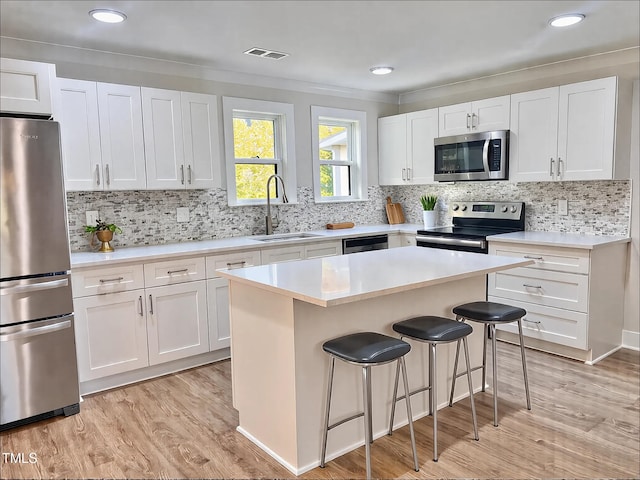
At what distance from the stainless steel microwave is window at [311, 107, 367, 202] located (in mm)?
899

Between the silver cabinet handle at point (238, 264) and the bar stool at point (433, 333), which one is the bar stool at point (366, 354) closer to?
the bar stool at point (433, 333)

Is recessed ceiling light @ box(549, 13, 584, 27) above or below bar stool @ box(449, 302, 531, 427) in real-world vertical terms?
above

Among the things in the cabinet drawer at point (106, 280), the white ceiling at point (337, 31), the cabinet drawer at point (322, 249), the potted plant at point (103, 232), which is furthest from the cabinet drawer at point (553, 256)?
the potted plant at point (103, 232)

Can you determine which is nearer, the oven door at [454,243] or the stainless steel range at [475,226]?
the oven door at [454,243]

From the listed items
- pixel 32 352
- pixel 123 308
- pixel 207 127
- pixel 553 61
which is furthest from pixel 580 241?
pixel 32 352

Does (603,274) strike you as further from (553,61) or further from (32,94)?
(32,94)

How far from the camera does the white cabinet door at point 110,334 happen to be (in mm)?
3078

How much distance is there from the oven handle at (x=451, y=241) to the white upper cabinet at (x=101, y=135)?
2.56 meters

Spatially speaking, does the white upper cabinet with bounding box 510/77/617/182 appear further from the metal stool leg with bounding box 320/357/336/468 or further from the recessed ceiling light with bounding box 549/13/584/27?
the metal stool leg with bounding box 320/357/336/468

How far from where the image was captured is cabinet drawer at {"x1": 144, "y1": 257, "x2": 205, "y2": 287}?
332cm

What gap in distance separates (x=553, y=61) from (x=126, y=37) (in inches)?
134

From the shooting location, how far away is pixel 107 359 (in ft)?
10.5

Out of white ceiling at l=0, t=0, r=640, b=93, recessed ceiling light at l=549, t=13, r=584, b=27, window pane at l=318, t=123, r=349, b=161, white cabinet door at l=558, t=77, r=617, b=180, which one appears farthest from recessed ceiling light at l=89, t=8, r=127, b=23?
white cabinet door at l=558, t=77, r=617, b=180

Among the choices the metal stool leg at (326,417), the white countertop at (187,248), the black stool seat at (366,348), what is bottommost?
the metal stool leg at (326,417)
